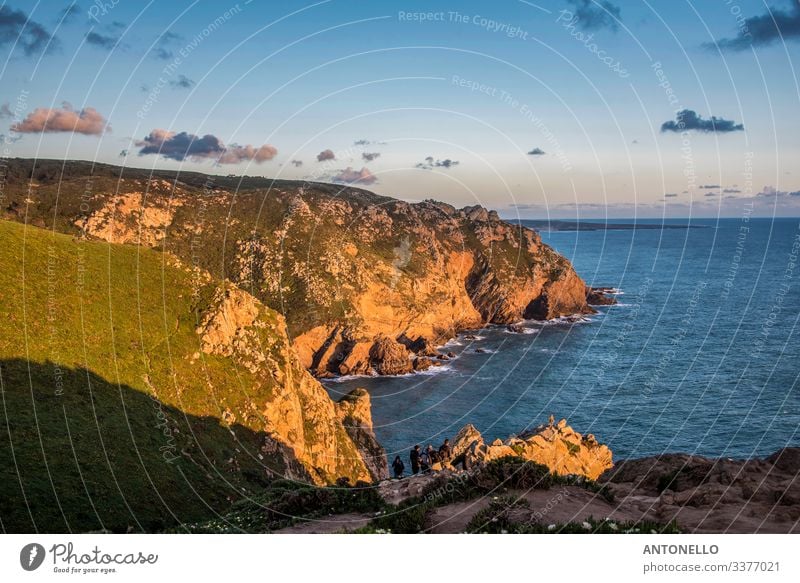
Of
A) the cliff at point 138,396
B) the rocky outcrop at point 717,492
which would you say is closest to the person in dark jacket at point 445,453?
the cliff at point 138,396

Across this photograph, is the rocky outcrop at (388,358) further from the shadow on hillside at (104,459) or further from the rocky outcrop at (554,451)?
the shadow on hillside at (104,459)

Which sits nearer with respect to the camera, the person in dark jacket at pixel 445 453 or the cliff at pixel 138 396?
the cliff at pixel 138 396

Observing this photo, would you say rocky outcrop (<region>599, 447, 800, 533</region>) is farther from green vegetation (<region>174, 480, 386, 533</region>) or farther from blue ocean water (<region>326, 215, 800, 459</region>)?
blue ocean water (<region>326, 215, 800, 459</region>)
